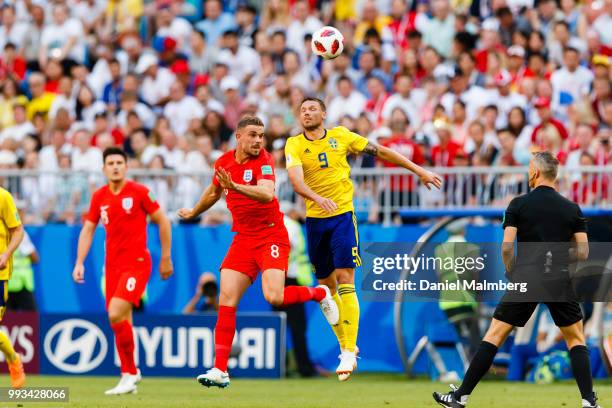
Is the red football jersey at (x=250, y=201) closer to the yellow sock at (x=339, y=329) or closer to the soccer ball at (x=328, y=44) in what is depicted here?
the yellow sock at (x=339, y=329)

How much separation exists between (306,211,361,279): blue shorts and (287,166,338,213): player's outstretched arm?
0.63 meters

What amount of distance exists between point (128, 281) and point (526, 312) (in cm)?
512

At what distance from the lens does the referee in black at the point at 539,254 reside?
12.3m

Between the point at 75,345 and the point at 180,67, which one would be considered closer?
the point at 75,345

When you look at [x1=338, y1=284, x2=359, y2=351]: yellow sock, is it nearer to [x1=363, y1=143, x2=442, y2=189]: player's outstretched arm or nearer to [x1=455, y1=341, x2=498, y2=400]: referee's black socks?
[x1=363, y1=143, x2=442, y2=189]: player's outstretched arm

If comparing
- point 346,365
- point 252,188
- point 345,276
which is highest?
point 252,188

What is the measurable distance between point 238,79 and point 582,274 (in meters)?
8.76

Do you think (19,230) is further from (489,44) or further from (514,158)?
(489,44)

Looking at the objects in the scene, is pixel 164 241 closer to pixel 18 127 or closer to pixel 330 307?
pixel 330 307

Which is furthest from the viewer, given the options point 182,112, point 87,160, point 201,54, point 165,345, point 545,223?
point 201,54

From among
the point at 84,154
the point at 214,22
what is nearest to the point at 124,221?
the point at 84,154

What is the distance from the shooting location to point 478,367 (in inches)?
488

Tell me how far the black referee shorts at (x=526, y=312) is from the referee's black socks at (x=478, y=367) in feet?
0.93

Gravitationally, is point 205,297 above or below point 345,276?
below
